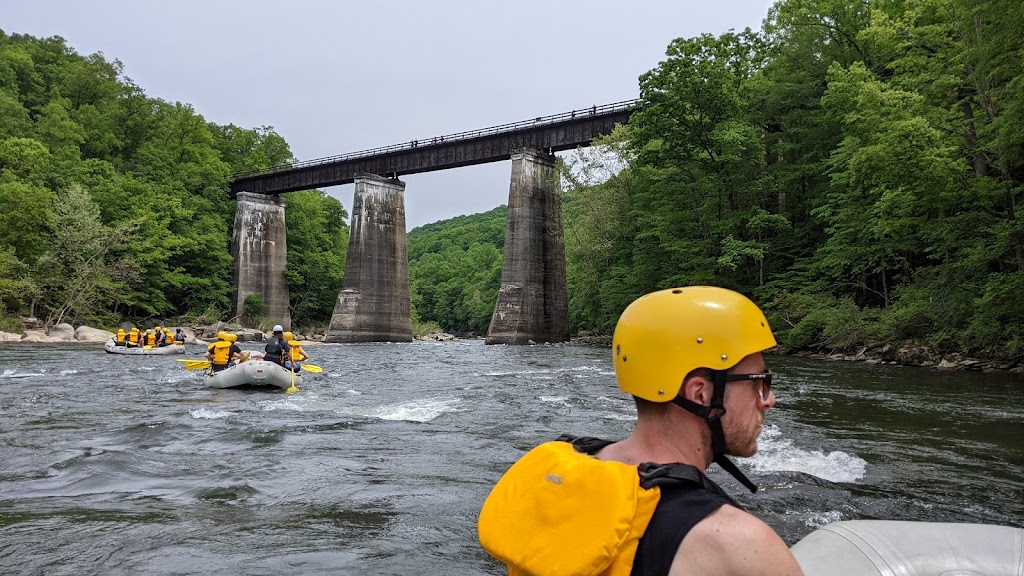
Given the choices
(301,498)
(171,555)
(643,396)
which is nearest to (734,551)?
(643,396)

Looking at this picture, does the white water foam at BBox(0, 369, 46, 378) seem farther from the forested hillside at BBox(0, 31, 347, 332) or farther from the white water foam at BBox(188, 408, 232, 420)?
the forested hillside at BBox(0, 31, 347, 332)

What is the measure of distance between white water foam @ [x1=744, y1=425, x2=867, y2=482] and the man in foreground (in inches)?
215

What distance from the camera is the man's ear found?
5.59 feet

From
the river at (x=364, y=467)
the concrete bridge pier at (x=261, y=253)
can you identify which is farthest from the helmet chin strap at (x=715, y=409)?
the concrete bridge pier at (x=261, y=253)

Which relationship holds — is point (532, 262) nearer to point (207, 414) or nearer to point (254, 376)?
point (254, 376)

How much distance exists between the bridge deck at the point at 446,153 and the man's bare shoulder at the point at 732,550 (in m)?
41.5

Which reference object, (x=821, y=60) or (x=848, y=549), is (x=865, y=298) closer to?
(x=821, y=60)

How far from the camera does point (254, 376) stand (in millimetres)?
14727

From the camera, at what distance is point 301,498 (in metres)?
5.75

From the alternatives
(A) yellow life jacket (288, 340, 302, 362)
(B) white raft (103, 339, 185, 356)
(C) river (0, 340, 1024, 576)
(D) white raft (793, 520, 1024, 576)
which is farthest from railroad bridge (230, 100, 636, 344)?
(D) white raft (793, 520, 1024, 576)

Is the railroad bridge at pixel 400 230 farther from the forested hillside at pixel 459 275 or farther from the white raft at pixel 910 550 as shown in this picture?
the white raft at pixel 910 550

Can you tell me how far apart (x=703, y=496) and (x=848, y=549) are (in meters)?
1.04

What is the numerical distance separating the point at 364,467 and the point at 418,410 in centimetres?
456

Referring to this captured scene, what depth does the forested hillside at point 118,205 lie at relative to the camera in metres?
41.5
